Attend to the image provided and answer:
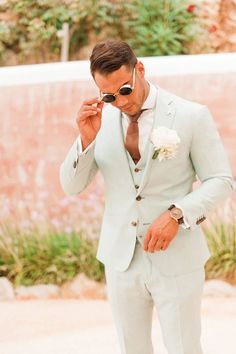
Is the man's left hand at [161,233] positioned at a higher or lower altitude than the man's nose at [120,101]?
lower

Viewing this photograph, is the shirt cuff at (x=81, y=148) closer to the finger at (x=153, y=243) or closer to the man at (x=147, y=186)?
the man at (x=147, y=186)

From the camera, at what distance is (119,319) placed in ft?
10.2

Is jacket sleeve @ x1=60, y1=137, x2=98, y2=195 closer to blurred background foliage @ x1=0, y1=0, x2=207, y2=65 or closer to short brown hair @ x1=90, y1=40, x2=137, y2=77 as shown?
short brown hair @ x1=90, y1=40, x2=137, y2=77

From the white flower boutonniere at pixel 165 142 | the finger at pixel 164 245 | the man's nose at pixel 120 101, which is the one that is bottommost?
the finger at pixel 164 245

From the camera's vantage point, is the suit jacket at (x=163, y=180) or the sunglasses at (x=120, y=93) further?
the suit jacket at (x=163, y=180)

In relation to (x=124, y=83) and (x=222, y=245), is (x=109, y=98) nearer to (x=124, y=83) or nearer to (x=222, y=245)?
(x=124, y=83)

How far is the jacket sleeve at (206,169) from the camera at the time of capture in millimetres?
2844

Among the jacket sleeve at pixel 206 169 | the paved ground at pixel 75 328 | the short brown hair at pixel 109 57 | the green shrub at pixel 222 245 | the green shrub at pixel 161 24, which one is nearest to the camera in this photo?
the short brown hair at pixel 109 57

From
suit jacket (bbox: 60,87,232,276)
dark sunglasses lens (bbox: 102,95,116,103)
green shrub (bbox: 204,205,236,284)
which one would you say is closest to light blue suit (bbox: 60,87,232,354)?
suit jacket (bbox: 60,87,232,276)

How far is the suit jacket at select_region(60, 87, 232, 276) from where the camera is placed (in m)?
2.87

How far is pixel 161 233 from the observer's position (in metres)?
2.81

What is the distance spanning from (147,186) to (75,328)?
2.73 m

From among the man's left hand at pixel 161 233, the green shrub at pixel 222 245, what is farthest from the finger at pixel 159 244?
the green shrub at pixel 222 245

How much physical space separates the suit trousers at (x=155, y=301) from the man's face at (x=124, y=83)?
58 cm
